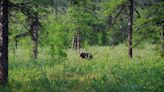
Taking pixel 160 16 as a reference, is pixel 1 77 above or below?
below

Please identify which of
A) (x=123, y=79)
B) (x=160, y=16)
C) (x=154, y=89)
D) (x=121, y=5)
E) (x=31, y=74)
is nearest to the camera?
(x=154, y=89)

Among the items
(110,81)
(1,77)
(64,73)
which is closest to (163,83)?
(110,81)

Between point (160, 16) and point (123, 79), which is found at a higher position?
point (160, 16)

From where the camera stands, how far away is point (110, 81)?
15.5 metres

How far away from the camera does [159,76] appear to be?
16266mm

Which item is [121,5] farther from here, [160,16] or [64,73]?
[64,73]

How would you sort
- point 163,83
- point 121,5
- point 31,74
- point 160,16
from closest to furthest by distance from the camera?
point 163,83 → point 31,74 → point 160,16 → point 121,5

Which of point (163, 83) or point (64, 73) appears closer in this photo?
point (163, 83)

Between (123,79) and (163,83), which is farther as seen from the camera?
(123,79)

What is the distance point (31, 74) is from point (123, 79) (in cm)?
425

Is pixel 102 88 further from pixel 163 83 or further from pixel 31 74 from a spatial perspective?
pixel 31 74

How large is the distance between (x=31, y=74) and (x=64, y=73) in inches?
67.1

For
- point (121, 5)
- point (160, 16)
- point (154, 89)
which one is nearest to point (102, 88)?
point (154, 89)

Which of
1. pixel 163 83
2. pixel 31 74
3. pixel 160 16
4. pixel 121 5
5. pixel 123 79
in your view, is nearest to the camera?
pixel 163 83
